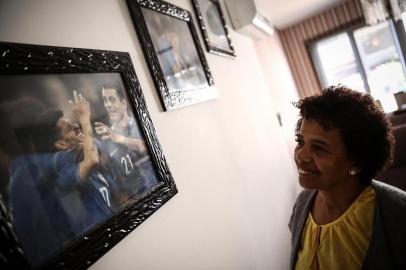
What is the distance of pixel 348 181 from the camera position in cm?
109

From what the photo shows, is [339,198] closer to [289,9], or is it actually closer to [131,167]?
[131,167]

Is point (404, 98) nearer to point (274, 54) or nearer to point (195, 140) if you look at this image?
point (274, 54)

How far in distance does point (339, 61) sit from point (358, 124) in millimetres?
4810


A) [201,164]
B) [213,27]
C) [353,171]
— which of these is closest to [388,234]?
[353,171]

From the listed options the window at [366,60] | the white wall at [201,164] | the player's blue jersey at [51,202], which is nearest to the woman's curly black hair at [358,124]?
the white wall at [201,164]

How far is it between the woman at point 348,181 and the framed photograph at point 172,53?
52cm

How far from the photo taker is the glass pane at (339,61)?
518 centimetres

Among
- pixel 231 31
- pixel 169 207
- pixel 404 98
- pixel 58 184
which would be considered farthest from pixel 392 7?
pixel 58 184

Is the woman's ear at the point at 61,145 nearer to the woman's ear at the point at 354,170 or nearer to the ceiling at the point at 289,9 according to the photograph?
the woman's ear at the point at 354,170

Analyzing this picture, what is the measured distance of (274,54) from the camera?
4.27 meters

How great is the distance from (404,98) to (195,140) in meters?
3.11

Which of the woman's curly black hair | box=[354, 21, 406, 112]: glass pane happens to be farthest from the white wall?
box=[354, 21, 406, 112]: glass pane

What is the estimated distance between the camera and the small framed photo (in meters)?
1.74

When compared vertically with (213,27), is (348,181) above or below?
below
